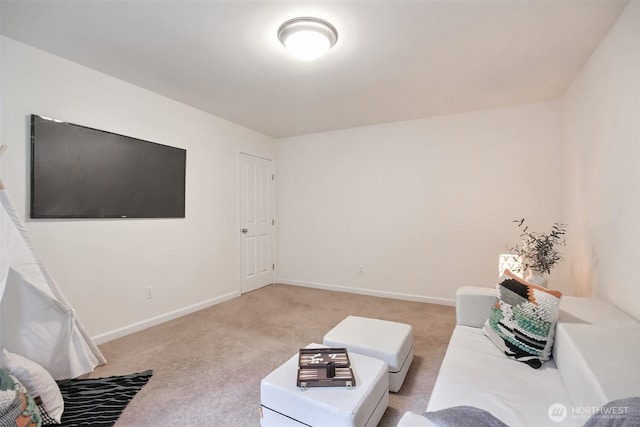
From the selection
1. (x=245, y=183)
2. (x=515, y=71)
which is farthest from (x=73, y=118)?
(x=515, y=71)

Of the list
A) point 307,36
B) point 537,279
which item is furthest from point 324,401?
point 307,36

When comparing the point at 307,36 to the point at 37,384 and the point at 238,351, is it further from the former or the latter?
the point at 37,384

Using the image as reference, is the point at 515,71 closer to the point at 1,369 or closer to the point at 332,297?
the point at 332,297

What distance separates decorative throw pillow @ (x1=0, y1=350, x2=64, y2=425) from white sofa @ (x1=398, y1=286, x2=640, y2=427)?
1.96m

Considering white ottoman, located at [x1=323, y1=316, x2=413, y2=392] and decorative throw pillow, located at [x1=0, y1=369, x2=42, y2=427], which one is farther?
white ottoman, located at [x1=323, y1=316, x2=413, y2=392]

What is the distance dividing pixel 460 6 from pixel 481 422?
85.0 inches

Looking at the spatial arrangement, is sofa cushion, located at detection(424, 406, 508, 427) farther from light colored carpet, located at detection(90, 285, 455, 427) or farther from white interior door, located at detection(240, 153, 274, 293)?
white interior door, located at detection(240, 153, 274, 293)

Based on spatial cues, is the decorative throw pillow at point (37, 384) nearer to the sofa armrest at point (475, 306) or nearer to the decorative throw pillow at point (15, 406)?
the decorative throw pillow at point (15, 406)

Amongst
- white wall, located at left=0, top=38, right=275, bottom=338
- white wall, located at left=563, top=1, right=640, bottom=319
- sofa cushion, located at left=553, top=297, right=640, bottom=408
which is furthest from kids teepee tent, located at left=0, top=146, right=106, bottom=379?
white wall, located at left=563, top=1, right=640, bottom=319

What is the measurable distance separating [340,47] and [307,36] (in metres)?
0.36

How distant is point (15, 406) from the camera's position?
1491mm

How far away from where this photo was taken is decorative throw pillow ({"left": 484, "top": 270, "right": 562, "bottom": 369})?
62.6 inches

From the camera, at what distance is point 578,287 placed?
2.64 m

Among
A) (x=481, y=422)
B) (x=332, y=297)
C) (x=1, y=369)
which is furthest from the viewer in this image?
(x=332, y=297)
